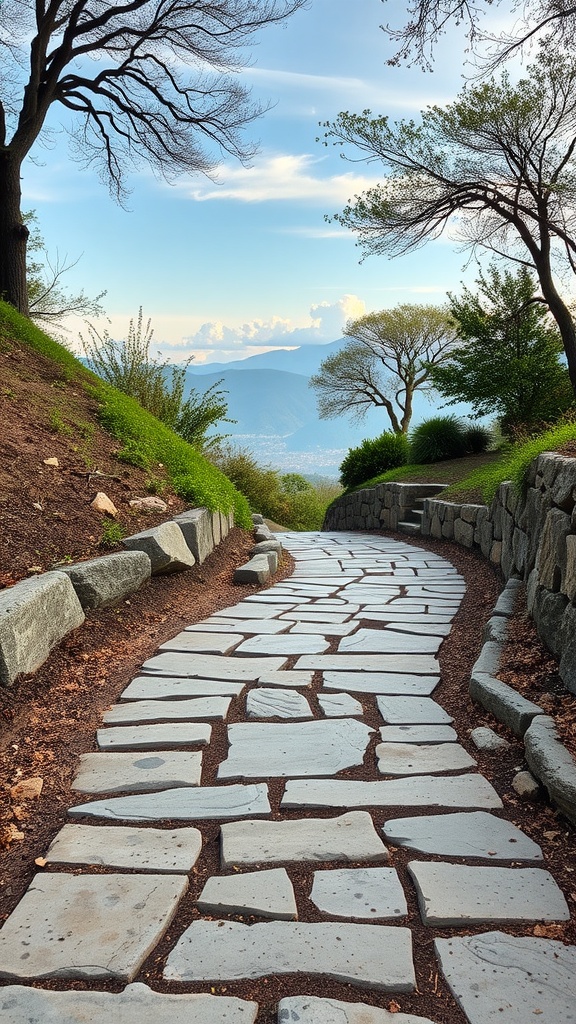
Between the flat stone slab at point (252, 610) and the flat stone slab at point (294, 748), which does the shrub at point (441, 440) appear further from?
the flat stone slab at point (294, 748)

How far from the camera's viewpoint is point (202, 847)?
1896 millimetres

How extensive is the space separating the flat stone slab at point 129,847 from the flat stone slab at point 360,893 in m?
0.38

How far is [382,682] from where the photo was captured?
3.23 m

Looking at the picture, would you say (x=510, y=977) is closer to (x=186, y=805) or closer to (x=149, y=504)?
(x=186, y=805)

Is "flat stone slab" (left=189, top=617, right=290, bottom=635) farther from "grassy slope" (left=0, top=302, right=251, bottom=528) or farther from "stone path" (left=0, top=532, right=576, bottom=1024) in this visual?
"grassy slope" (left=0, top=302, right=251, bottom=528)

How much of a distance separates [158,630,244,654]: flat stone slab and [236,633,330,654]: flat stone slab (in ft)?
0.24

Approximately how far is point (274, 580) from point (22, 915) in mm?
4468

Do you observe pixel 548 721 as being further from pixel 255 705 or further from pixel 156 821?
pixel 156 821

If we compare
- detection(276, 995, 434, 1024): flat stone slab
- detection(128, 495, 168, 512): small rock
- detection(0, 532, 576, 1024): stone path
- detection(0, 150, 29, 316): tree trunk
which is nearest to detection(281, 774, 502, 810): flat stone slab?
detection(0, 532, 576, 1024): stone path

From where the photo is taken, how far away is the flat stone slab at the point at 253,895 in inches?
63.9

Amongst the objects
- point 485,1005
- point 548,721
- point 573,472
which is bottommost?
point 485,1005

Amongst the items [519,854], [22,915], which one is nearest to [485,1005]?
[519,854]

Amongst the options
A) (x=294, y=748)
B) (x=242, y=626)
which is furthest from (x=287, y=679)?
(x=242, y=626)

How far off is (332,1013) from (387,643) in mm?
2619
